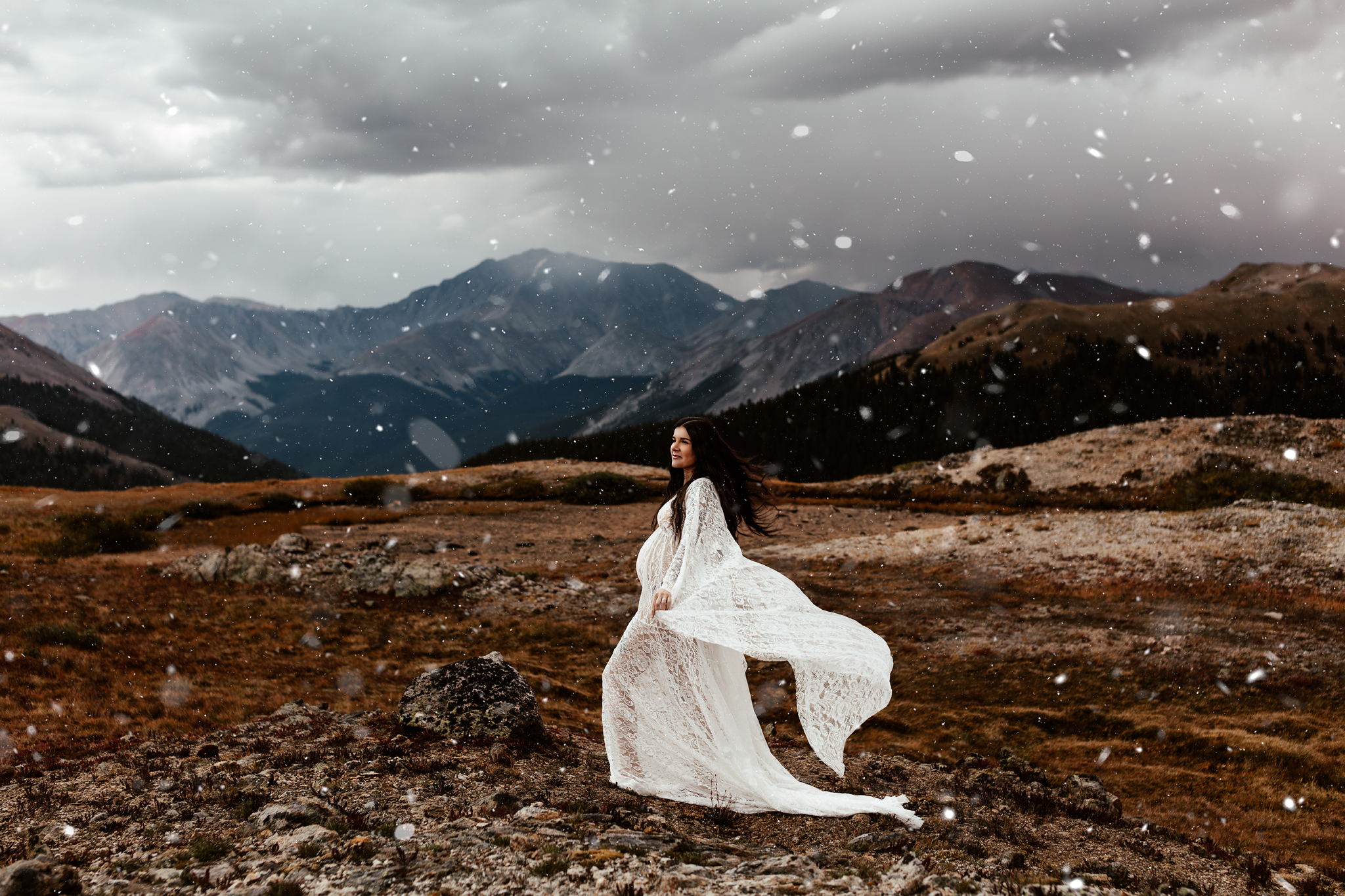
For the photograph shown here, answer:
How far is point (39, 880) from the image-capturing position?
518 centimetres

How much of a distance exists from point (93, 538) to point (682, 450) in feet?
116

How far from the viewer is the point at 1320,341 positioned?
573 ft

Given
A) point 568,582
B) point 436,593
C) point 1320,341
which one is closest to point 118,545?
point 436,593

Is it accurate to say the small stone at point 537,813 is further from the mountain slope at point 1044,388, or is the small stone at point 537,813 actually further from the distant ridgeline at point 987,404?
the distant ridgeline at point 987,404

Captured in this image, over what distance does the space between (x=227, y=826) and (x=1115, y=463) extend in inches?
2180

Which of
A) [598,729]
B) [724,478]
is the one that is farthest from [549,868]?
[598,729]

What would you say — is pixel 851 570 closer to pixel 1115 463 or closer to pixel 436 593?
pixel 436 593

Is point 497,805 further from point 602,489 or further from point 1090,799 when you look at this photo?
point 602,489

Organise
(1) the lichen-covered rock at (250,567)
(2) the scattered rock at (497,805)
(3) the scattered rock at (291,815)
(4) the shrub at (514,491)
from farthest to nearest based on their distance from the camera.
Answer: (4) the shrub at (514,491)
(1) the lichen-covered rock at (250,567)
(2) the scattered rock at (497,805)
(3) the scattered rock at (291,815)

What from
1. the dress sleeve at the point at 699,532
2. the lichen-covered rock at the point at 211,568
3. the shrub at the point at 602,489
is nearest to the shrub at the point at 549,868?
the dress sleeve at the point at 699,532

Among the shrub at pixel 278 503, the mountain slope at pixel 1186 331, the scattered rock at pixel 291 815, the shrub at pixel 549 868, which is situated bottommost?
the shrub at pixel 549 868

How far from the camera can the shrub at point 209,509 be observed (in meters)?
46.4

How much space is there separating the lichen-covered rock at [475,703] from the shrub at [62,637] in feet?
28.2

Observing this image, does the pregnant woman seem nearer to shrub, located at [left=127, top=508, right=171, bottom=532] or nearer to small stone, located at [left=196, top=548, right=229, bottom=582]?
small stone, located at [left=196, top=548, right=229, bottom=582]
